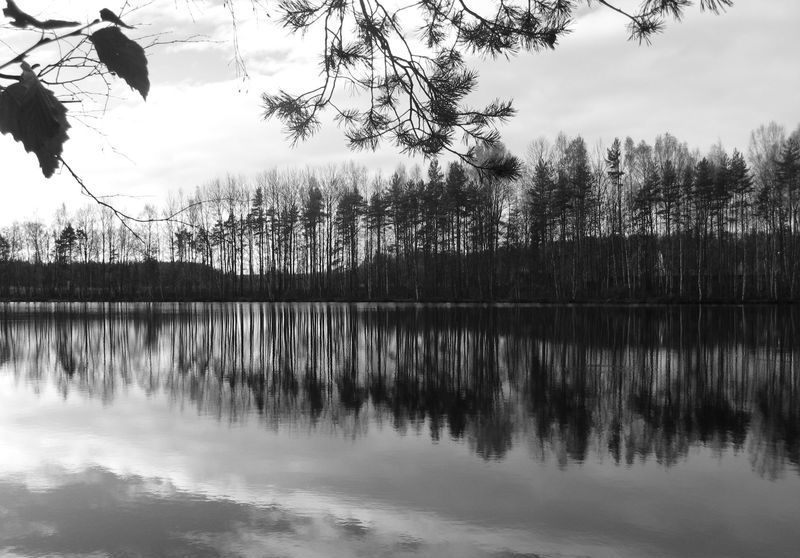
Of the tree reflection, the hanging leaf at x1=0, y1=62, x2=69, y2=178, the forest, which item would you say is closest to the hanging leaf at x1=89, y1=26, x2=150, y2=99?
the hanging leaf at x1=0, y1=62, x2=69, y2=178

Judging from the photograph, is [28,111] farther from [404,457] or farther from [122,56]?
[404,457]

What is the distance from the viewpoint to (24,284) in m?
100

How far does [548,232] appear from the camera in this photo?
6700cm

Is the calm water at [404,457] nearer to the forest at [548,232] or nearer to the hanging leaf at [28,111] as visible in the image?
the hanging leaf at [28,111]

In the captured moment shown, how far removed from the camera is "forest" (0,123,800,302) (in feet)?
196

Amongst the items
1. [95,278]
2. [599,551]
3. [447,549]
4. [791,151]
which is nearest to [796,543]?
[599,551]

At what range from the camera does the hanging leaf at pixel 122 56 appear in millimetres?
912

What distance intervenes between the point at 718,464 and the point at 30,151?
878cm

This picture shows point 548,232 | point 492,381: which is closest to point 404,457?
point 492,381

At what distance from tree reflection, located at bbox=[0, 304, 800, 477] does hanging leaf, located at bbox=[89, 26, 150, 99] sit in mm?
7748

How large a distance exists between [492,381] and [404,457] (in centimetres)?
632

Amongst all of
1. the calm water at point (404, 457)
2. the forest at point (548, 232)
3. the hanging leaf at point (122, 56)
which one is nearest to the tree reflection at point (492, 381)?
the calm water at point (404, 457)

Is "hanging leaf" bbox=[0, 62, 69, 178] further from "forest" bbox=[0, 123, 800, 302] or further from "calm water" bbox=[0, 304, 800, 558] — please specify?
"forest" bbox=[0, 123, 800, 302]

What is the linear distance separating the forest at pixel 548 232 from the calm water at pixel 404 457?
1577 inches
